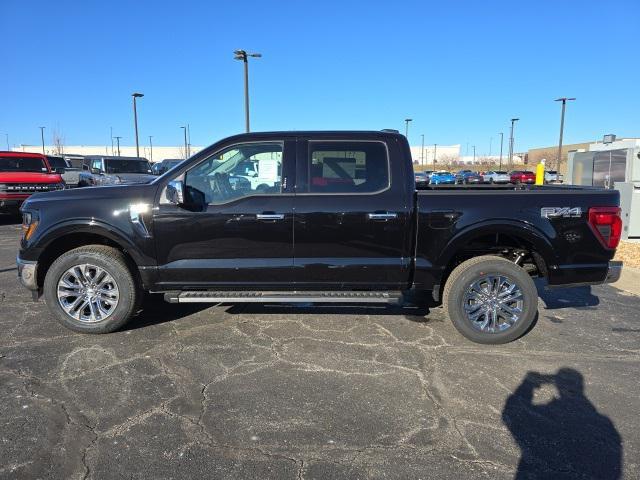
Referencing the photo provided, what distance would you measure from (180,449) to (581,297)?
5419 mm

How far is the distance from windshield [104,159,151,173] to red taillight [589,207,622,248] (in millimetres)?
15796

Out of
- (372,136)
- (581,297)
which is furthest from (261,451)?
(581,297)

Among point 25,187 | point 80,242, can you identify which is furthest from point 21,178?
point 80,242

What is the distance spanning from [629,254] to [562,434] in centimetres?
674

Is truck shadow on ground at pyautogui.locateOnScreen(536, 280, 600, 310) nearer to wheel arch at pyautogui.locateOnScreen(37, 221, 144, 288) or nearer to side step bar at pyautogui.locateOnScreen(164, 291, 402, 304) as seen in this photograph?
side step bar at pyautogui.locateOnScreen(164, 291, 402, 304)

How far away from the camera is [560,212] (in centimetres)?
439

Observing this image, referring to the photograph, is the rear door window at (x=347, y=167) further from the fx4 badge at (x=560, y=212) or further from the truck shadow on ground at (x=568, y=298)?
the truck shadow on ground at (x=568, y=298)

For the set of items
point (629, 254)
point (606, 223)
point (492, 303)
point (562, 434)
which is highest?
point (606, 223)

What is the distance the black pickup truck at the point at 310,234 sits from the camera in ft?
14.5

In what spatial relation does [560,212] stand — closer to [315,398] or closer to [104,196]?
[315,398]

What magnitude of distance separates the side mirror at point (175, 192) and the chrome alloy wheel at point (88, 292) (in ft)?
3.26

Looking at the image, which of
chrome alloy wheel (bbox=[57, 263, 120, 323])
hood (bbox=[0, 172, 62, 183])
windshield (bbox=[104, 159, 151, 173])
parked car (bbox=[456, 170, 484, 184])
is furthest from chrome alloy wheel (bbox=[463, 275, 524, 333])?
parked car (bbox=[456, 170, 484, 184])

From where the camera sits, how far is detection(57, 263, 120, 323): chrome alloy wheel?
458cm

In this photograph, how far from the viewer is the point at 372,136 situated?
15.1 feet
